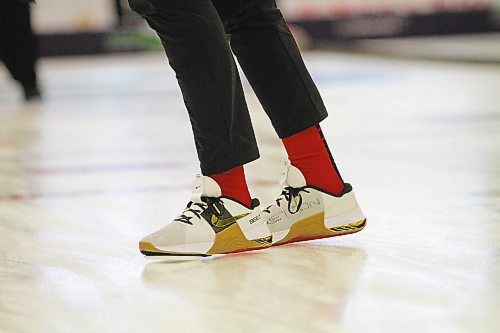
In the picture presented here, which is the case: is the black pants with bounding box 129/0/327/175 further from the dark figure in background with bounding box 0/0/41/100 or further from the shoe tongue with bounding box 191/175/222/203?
the dark figure in background with bounding box 0/0/41/100

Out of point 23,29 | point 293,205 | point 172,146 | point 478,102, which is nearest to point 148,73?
point 23,29

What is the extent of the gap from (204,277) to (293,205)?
233 millimetres

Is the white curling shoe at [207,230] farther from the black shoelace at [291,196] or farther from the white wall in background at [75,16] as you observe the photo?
the white wall in background at [75,16]

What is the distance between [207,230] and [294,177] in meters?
0.15

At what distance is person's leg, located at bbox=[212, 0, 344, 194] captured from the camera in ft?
4.49

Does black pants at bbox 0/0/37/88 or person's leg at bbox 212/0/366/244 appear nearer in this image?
person's leg at bbox 212/0/366/244

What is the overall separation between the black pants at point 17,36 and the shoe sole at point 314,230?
323 cm

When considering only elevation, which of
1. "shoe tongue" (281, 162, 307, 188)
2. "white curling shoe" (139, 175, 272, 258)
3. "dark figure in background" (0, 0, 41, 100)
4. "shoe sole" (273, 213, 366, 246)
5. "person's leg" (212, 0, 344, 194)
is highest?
"person's leg" (212, 0, 344, 194)

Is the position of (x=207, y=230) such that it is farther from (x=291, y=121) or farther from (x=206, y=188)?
(x=291, y=121)

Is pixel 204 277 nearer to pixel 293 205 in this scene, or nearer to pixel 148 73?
pixel 293 205

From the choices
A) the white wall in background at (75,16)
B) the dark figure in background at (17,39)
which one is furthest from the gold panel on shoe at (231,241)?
the white wall in background at (75,16)

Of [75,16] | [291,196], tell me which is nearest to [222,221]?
[291,196]

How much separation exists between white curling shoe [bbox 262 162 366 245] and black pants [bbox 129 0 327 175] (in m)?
0.09

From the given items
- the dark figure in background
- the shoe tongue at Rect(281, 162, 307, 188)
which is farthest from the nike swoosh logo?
the dark figure in background
